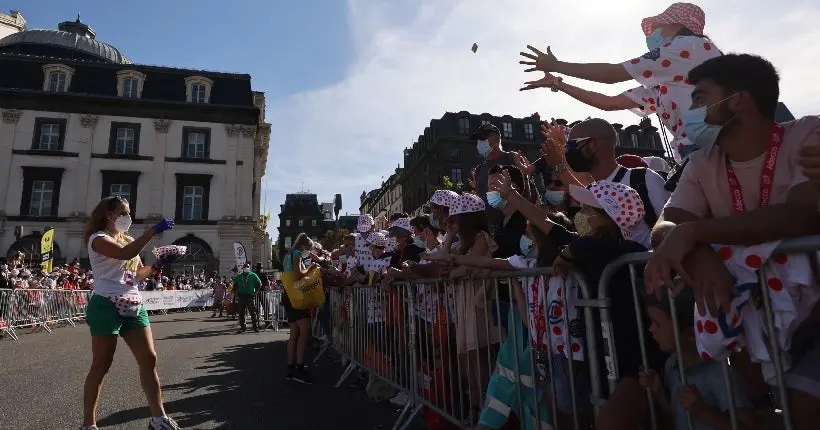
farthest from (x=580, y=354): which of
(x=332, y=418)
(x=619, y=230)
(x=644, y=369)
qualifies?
(x=332, y=418)

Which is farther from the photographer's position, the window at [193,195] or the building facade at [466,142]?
the building facade at [466,142]

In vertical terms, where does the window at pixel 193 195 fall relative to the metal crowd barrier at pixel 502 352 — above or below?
above

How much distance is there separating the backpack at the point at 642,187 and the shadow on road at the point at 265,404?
2.81m

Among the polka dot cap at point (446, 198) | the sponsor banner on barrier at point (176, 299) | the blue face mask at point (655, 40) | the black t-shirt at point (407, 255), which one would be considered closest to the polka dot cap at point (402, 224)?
the black t-shirt at point (407, 255)

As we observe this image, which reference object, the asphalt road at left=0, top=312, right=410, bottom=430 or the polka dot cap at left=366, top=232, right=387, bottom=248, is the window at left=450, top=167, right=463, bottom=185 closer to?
the asphalt road at left=0, top=312, right=410, bottom=430

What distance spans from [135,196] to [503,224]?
112 feet

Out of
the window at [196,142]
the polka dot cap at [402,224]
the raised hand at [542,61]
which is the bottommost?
the polka dot cap at [402,224]

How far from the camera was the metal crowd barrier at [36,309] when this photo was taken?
1152 centimetres

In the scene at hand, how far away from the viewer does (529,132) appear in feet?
160

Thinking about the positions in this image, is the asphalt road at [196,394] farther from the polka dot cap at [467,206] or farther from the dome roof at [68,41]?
the dome roof at [68,41]

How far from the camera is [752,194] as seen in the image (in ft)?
5.29

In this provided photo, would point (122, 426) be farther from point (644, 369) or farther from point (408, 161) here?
point (408, 161)

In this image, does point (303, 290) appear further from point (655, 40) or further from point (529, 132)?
point (529, 132)

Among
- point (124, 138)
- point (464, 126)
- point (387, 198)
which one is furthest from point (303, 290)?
point (387, 198)
